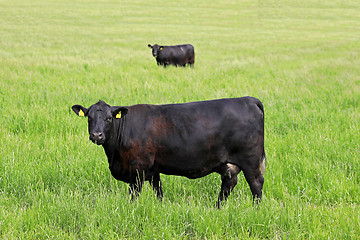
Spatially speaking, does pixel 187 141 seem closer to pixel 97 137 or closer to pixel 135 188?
pixel 135 188

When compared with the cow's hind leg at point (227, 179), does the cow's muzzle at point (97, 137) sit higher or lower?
higher

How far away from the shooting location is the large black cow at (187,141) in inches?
176

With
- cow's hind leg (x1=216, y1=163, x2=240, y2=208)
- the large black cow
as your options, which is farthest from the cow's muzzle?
cow's hind leg (x1=216, y1=163, x2=240, y2=208)

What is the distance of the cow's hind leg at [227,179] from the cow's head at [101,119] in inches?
53.2

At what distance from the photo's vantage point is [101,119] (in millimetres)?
4367

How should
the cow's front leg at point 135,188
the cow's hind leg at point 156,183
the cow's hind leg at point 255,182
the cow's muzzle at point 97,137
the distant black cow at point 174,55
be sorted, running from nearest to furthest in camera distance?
the cow's muzzle at point 97,137 → the cow's front leg at point 135,188 → the cow's hind leg at point 255,182 → the cow's hind leg at point 156,183 → the distant black cow at point 174,55

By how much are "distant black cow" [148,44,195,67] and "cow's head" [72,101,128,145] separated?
12940 millimetres

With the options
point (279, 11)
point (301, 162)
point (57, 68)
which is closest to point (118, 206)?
point (301, 162)

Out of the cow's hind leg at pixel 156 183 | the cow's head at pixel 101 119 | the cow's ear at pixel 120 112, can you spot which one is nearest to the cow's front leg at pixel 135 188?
the cow's hind leg at pixel 156 183

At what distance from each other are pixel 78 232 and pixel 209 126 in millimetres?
1804

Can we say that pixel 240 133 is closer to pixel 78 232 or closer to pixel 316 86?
pixel 78 232

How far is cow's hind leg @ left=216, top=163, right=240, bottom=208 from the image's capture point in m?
4.62

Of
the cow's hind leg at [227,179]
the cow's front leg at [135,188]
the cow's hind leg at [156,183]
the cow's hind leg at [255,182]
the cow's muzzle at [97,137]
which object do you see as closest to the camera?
the cow's muzzle at [97,137]

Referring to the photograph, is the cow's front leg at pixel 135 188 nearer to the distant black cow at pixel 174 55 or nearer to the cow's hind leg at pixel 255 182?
the cow's hind leg at pixel 255 182
